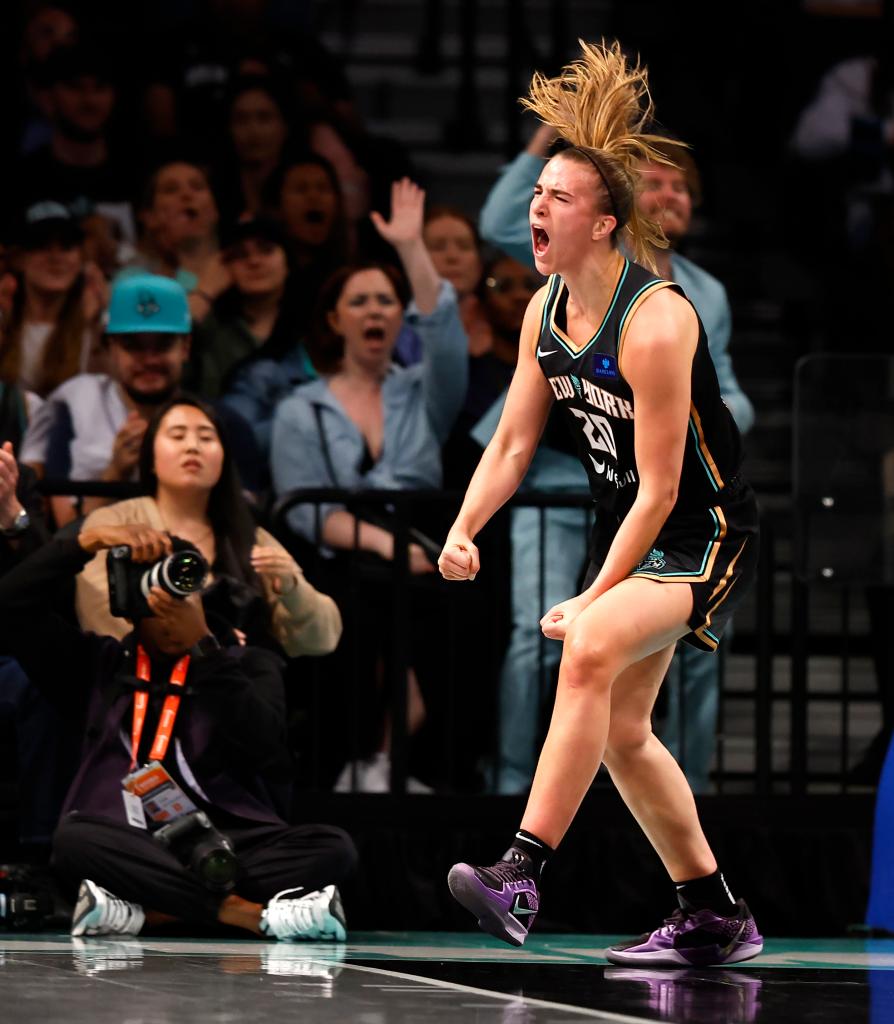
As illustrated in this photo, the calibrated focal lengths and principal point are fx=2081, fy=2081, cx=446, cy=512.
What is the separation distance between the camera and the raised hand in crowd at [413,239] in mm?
→ 7094

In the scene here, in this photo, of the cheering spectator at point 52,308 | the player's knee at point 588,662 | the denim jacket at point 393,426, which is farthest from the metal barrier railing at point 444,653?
the player's knee at point 588,662

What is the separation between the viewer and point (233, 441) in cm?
698

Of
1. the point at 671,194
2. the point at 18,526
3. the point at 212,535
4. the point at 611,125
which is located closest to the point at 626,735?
the point at 611,125

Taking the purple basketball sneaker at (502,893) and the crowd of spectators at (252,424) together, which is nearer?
the purple basketball sneaker at (502,893)

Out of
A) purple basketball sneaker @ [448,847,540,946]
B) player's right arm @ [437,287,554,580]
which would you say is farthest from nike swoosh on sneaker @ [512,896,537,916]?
player's right arm @ [437,287,554,580]

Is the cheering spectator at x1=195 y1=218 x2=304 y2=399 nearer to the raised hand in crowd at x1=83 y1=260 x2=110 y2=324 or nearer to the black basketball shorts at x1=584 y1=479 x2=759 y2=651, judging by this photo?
the raised hand in crowd at x1=83 y1=260 x2=110 y2=324

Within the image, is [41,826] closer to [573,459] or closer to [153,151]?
[573,459]

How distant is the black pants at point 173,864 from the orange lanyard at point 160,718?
0.21 m

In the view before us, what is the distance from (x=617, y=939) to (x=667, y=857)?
136 cm

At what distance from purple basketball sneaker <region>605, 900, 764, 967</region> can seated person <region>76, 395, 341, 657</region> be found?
1669 millimetres

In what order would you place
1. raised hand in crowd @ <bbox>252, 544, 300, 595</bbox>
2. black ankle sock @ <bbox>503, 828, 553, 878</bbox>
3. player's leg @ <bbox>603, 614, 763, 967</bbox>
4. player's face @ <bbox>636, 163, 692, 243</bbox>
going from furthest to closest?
player's face @ <bbox>636, 163, 692, 243</bbox> → raised hand in crowd @ <bbox>252, 544, 300, 595</bbox> → player's leg @ <bbox>603, 614, 763, 967</bbox> → black ankle sock @ <bbox>503, 828, 553, 878</bbox>

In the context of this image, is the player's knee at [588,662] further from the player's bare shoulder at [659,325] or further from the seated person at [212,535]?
the seated person at [212,535]

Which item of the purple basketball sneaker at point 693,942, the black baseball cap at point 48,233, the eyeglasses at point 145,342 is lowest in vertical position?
the purple basketball sneaker at point 693,942

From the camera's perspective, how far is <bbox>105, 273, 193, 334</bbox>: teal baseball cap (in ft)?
22.4
